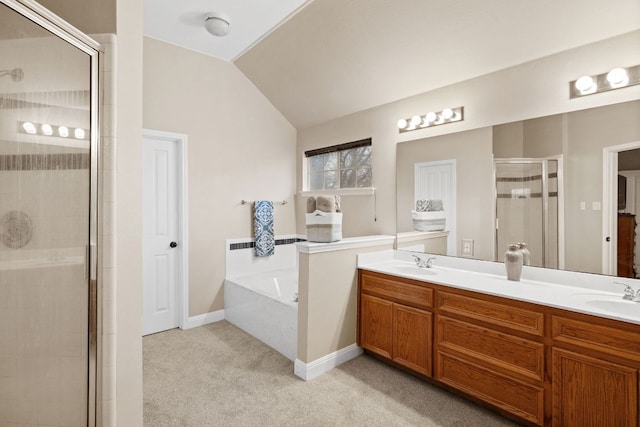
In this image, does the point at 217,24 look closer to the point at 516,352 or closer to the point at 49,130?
the point at 49,130

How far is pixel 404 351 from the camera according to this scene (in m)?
2.38

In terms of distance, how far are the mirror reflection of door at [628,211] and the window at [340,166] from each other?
1980 millimetres

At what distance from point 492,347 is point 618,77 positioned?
5.77 feet

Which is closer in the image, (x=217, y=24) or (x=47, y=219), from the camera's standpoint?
(x=47, y=219)

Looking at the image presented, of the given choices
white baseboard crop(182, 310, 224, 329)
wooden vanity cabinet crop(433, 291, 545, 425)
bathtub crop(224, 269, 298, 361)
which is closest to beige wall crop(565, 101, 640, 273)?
wooden vanity cabinet crop(433, 291, 545, 425)

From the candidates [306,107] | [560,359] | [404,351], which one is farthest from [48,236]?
[306,107]

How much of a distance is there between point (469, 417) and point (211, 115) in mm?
3541

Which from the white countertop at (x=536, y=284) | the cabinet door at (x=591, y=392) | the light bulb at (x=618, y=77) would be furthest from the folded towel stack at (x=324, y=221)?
the light bulb at (x=618, y=77)

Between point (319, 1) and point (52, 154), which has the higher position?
point (319, 1)

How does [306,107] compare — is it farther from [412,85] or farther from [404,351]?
[404,351]

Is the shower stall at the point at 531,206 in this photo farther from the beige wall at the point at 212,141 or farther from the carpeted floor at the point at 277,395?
the beige wall at the point at 212,141

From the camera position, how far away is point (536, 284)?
6.79ft

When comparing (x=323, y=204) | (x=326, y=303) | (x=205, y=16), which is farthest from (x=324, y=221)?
(x=205, y=16)

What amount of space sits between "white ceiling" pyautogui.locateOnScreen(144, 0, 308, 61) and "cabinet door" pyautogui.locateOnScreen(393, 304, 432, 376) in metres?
2.60
